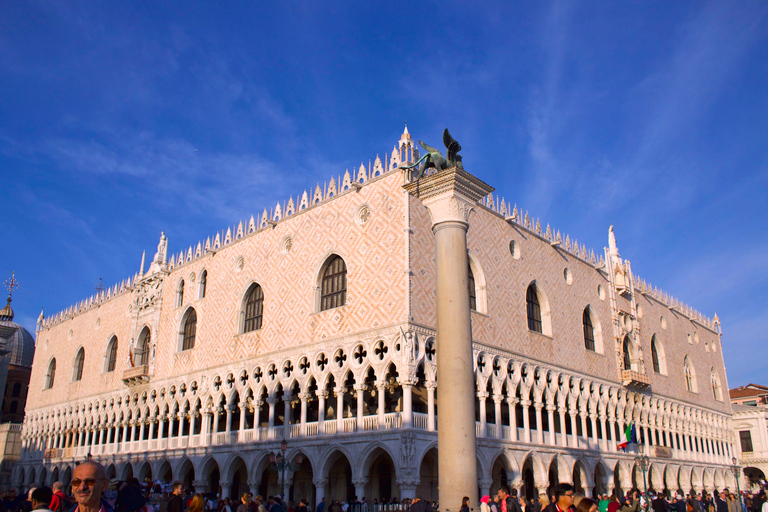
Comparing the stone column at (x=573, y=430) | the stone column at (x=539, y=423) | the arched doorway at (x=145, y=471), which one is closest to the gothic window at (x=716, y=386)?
the stone column at (x=573, y=430)

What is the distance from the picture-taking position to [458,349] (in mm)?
7961

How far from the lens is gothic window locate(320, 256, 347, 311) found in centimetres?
1961

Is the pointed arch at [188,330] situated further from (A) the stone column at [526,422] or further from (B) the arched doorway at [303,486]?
(A) the stone column at [526,422]

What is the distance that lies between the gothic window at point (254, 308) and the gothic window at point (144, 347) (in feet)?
22.9

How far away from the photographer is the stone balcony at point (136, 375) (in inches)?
1036

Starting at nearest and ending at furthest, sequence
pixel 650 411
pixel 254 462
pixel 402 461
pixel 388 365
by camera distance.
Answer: pixel 402 461 < pixel 388 365 < pixel 254 462 < pixel 650 411

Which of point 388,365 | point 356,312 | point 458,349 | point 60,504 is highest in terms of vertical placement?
point 356,312

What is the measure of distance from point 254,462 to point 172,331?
8189 mm

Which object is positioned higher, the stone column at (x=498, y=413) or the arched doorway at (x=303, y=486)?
the stone column at (x=498, y=413)

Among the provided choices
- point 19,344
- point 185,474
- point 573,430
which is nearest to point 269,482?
point 185,474

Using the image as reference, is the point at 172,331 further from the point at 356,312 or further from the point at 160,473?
the point at 356,312

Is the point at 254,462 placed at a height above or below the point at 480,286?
below

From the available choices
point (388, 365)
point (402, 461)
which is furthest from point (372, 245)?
point (402, 461)

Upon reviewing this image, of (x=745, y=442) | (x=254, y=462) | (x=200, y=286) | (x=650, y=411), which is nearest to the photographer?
(x=254, y=462)
